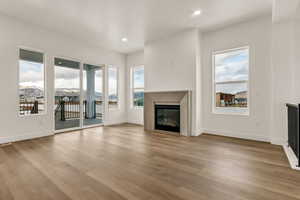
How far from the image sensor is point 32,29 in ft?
13.6

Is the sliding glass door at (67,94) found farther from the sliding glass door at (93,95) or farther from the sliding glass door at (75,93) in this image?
the sliding glass door at (93,95)

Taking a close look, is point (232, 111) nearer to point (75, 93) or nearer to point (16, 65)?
point (75, 93)

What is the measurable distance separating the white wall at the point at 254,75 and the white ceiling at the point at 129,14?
31cm

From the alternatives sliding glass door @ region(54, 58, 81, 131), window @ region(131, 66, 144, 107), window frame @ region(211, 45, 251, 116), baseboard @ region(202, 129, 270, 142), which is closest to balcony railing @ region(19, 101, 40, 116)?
sliding glass door @ region(54, 58, 81, 131)

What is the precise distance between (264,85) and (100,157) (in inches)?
160

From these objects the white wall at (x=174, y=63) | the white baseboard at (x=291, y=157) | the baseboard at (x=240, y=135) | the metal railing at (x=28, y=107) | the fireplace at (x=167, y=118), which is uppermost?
the white wall at (x=174, y=63)

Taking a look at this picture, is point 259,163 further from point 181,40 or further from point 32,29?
point 32,29

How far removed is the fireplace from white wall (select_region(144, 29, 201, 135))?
54 centimetres

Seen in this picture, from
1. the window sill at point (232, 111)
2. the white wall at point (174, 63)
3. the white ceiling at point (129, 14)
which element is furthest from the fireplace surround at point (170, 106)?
the white ceiling at point (129, 14)

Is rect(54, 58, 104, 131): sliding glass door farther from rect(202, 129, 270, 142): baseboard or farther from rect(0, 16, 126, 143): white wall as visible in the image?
rect(202, 129, 270, 142): baseboard

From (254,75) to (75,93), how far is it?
5349 millimetres

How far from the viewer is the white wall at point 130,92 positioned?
21.0ft

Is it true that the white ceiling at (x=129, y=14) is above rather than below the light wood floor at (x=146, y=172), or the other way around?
above

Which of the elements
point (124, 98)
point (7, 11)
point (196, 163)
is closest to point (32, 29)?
point (7, 11)
